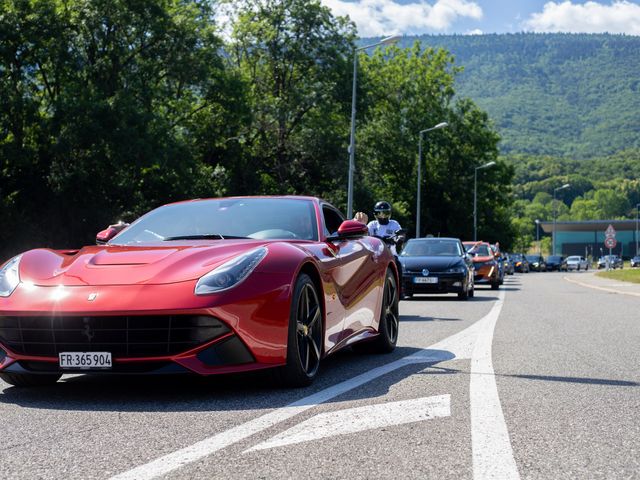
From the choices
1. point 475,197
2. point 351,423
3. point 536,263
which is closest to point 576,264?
point 536,263

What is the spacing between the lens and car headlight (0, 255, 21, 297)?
574 cm

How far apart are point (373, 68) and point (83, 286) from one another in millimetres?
65668

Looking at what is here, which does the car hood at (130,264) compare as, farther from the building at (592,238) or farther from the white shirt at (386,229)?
the building at (592,238)

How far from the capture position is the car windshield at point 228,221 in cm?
683

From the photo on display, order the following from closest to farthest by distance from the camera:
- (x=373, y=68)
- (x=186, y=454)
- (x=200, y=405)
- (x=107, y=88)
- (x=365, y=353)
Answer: (x=186, y=454)
(x=200, y=405)
(x=365, y=353)
(x=107, y=88)
(x=373, y=68)

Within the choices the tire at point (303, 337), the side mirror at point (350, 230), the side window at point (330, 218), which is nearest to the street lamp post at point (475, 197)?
the side window at point (330, 218)

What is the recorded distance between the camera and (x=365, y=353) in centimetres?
852

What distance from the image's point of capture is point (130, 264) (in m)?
5.83

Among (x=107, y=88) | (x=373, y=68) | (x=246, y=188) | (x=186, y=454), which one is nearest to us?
(x=186, y=454)

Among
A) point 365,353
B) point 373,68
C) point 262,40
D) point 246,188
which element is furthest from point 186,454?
point 373,68

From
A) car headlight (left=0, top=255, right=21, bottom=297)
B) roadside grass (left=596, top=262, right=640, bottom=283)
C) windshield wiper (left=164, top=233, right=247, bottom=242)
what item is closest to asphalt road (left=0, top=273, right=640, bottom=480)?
car headlight (left=0, top=255, right=21, bottom=297)

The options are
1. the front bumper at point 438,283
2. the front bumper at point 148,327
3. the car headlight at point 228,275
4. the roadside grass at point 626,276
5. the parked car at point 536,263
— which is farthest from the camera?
the parked car at point 536,263

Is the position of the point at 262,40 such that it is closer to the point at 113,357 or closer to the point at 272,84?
the point at 272,84

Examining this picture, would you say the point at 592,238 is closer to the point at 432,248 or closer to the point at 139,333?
the point at 432,248
